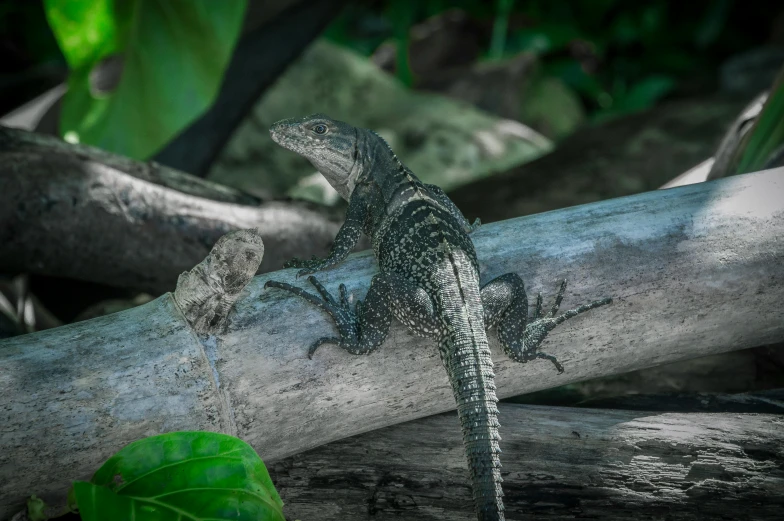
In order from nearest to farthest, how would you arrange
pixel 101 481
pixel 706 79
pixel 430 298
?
1. pixel 101 481
2. pixel 430 298
3. pixel 706 79

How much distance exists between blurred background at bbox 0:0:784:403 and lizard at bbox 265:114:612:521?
0.93m

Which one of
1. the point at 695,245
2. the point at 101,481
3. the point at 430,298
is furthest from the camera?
the point at 695,245

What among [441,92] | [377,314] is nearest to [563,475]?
[377,314]

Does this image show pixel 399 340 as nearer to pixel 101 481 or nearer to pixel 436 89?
pixel 101 481

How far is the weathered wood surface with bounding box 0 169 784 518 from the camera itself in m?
2.69

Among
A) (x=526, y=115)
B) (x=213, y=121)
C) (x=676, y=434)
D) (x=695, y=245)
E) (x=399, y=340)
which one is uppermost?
(x=526, y=115)

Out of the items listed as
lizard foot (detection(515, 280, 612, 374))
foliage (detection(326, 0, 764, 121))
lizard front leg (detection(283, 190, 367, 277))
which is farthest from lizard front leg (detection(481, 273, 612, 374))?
foliage (detection(326, 0, 764, 121))

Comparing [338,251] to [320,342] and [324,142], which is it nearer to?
[320,342]

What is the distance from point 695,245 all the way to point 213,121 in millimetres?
5028

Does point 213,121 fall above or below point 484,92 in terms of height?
below

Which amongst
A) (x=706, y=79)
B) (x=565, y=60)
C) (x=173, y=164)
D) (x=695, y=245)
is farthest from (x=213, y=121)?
(x=706, y=79)

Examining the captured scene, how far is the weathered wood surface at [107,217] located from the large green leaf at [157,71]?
0.35 m

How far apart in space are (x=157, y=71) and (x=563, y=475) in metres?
3.69

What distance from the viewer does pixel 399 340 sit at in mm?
3195
